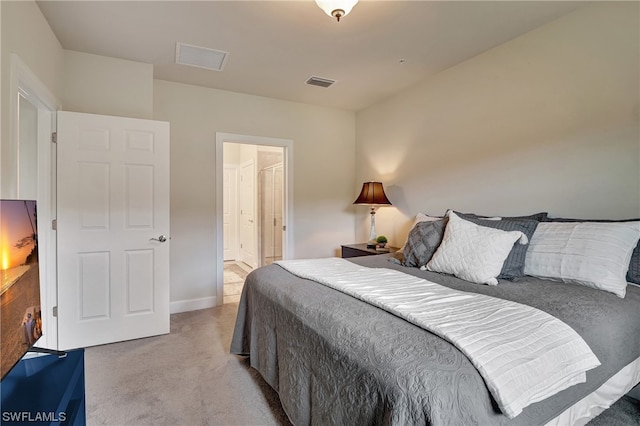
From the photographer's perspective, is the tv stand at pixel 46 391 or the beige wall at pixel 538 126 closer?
the tv stand at pixel 46 391

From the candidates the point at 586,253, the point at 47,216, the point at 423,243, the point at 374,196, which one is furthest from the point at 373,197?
the point at 47,216

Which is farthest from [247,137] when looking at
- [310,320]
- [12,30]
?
[310,320]

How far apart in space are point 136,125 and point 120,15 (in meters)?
0.85

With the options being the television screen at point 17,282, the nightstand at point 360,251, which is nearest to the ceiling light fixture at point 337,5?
the television screen at point 17,282

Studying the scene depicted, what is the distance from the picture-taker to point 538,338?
1141 mm

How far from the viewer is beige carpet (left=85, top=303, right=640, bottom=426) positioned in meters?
1.73

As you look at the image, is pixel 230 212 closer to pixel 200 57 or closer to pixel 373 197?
pixel 373 197

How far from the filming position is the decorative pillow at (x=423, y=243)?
7.64ft

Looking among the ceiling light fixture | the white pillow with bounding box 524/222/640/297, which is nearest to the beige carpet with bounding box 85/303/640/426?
the white pillow with bounding box 524/222/640/297

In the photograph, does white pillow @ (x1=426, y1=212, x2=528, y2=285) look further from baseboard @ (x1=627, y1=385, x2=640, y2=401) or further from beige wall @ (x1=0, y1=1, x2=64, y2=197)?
beige wall @ (x1=0, y1=1, x2=64, y2=197)

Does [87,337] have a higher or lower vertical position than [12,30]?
lower

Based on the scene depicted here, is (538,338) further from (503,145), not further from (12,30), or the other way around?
(12,30)

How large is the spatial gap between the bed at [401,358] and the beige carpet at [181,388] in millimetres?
180

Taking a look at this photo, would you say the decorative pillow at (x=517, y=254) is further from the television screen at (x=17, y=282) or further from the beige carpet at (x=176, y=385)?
the television screen at (x=17, y=282)
